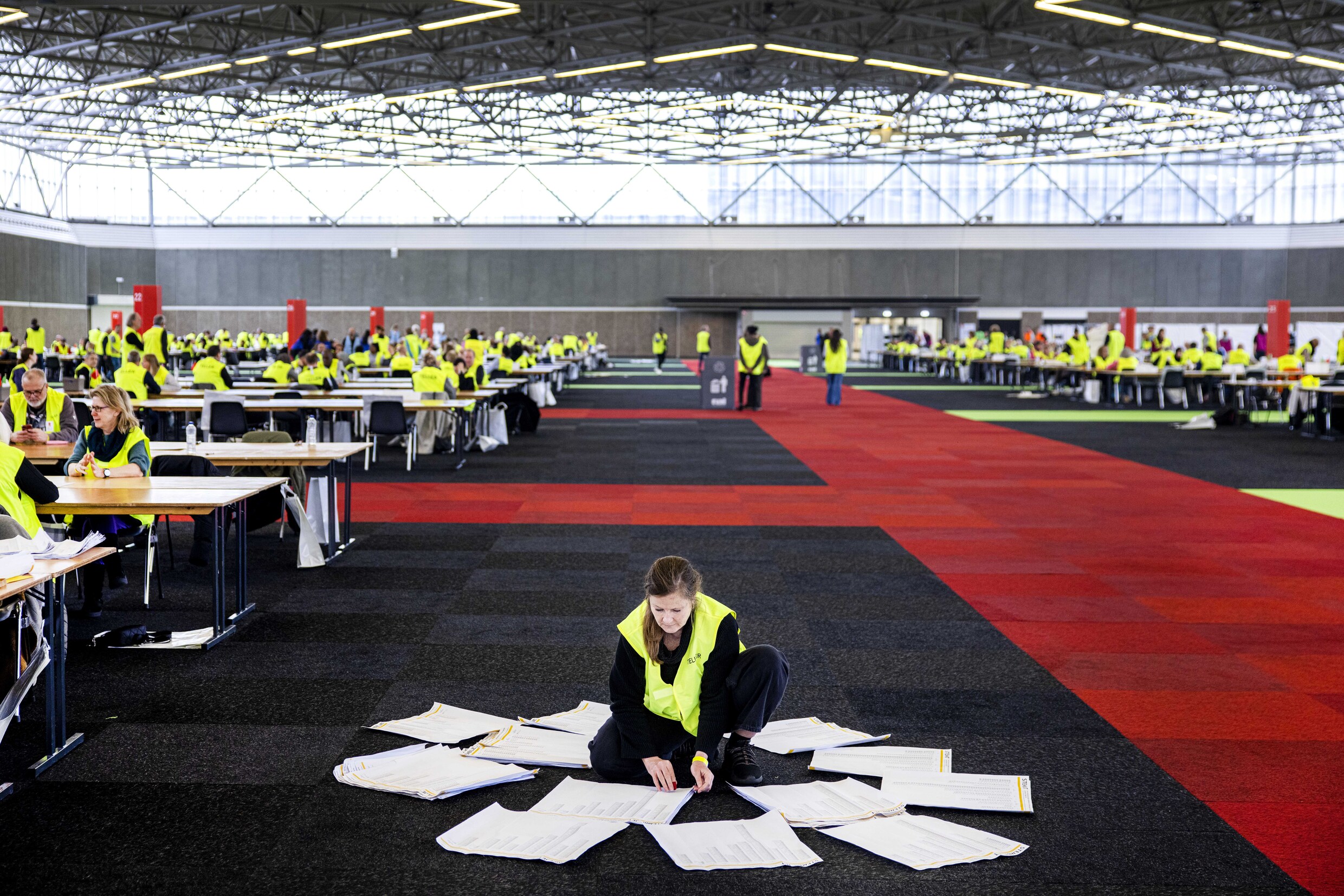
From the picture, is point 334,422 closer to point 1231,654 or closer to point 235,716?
point 235,716

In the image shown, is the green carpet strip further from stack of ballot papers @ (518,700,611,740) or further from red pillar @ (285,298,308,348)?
red pillar @ (285,298,308,348)

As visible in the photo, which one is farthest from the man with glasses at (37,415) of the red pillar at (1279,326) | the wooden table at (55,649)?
the red pillar at (1279,326)

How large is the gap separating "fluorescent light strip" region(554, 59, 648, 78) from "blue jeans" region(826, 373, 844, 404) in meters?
11.0

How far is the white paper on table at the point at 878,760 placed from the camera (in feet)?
15.8

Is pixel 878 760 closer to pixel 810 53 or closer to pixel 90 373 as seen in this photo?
pixel 90 373

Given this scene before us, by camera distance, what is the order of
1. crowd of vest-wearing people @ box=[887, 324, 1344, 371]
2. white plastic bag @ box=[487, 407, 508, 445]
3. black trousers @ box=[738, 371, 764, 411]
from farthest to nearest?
crowd of vest-wearing people @ box=[887, 324, 1344, 371]
black trousers @ box=[738, 371, 764, 411]
white plastic bag @ box=[487, 407, 508, 445]

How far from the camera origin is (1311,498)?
12.8 metres

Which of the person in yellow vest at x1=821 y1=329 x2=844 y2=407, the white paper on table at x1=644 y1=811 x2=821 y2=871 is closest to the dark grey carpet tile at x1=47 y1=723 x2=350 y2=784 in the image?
the white paper on table at x1=644 y1=811 x2=821 y2=871

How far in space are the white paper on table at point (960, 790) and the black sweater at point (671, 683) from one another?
0.74 m

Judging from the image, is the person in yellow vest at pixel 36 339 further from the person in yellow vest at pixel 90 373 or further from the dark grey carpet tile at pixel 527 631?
the dark grey carpet tile at pixel 527 631

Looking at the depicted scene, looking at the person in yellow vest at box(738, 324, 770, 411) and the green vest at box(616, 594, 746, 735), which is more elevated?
the person in yellow vest at box(738, 324, 770, 411)

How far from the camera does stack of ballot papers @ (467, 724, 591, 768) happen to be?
15.9 ft

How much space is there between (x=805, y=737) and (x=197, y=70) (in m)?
32.0

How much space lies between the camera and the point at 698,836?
415 cm
